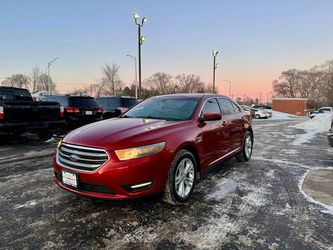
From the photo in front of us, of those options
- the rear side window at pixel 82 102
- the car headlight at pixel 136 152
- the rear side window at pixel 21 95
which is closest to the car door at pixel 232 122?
the car headlight at pixel 136 152

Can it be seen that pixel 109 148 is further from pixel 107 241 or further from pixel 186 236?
pixel 186 236

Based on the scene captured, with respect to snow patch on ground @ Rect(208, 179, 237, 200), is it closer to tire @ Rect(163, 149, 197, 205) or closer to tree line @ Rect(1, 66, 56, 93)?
tire @ Rect(163, 149, 197, 205)

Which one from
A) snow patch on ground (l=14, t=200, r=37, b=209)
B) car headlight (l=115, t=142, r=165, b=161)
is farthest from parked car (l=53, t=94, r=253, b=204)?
snow patch on ground (l=14, t=200, r=37, b=209)

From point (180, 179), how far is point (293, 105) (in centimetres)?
6404

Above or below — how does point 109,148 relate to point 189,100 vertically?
below

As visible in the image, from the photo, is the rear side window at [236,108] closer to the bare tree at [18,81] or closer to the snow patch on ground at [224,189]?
the snow patch on ground at [224,189]

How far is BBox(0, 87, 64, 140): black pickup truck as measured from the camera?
871 centimetres

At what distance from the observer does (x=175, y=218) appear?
384cm

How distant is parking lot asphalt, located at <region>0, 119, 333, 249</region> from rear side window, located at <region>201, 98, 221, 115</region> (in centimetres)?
126

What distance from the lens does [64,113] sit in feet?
38.1

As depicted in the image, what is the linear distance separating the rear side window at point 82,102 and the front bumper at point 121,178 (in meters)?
8.53

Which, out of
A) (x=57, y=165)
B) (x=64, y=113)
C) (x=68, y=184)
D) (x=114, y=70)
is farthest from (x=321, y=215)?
(x=114, y=70)

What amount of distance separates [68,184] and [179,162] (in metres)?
1.49

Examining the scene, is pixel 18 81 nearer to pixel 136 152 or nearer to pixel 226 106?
pixel 226 106
